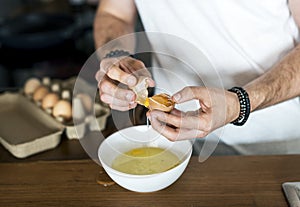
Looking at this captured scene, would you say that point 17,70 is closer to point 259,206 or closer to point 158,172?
point 158,172

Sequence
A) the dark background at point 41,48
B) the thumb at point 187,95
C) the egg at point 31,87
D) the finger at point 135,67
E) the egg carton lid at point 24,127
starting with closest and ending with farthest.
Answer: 1. the thumb at point 187,95
2. the finger at point 135,67
3. the egg carton lid at point 24,127
4. the egg at point 31,87
5. the dark background at point 41,48

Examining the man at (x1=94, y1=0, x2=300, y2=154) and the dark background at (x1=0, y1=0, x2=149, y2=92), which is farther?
the dark background at (x1=0, y1=0, x2=149, y2=92)

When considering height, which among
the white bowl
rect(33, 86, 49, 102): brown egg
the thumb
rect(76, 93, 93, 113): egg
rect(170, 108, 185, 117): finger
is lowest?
rect(33, 86, 49, 102): brown egg

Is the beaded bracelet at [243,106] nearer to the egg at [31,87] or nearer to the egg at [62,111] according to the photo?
the egg at [62,111]

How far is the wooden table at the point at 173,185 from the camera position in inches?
31.5

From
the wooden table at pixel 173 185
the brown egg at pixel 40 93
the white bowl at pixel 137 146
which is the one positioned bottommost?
the brown egg at pixel 40 93

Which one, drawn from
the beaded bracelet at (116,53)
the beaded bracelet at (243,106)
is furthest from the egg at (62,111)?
the beaded bracelet at (243,106)

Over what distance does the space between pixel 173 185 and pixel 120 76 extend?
9.1 inches

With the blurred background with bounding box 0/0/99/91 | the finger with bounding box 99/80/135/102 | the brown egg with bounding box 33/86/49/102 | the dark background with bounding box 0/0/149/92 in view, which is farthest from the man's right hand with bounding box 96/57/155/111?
the blurred background with bounding box 0/0/99/91

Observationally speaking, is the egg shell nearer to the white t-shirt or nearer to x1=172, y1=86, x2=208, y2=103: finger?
x1=172, y1=86, x2=208, y2=103: finger

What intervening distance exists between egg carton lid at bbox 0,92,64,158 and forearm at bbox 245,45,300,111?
1.52ft

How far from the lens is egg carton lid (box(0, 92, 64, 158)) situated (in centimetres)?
100

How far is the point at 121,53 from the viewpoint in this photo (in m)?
0.90

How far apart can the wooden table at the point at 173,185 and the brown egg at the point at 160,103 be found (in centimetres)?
17
